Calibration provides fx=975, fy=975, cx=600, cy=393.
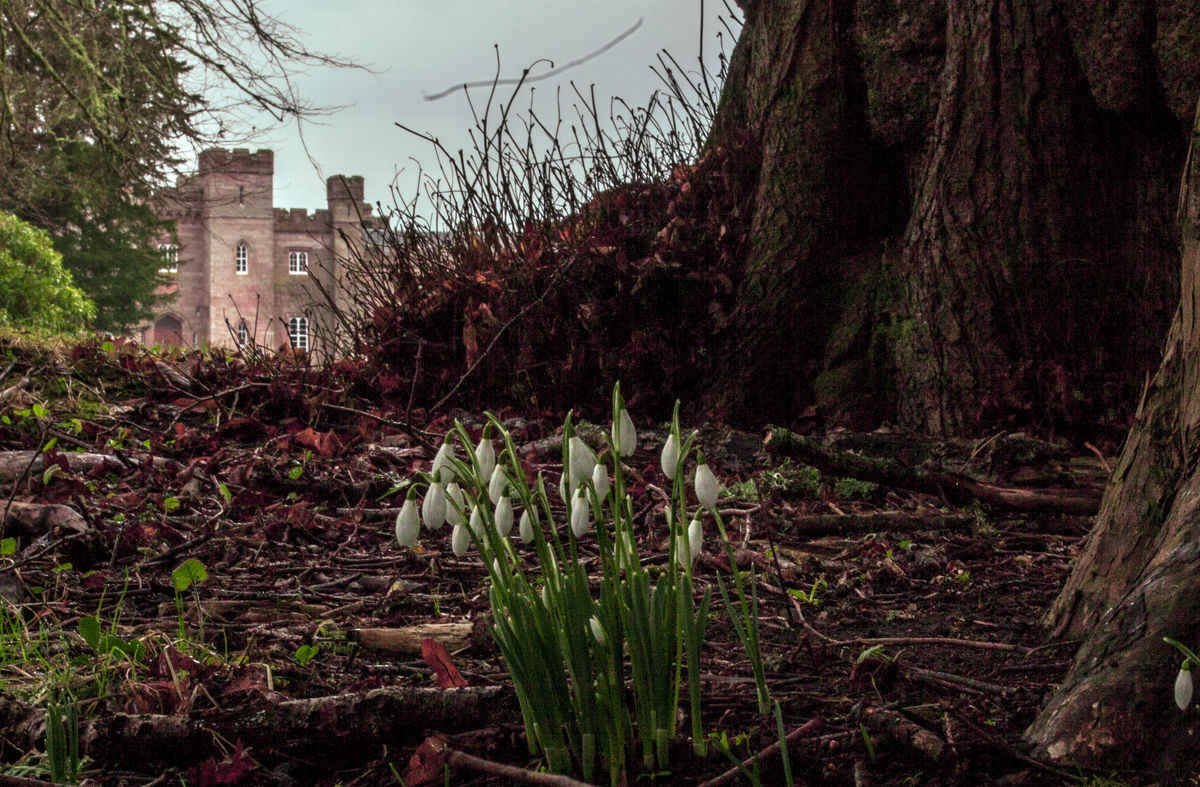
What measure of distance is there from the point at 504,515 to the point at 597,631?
277 mm

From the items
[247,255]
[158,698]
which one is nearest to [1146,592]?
[158,698]

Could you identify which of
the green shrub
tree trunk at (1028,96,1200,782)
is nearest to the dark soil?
tree trunk at (1028,96,1200,782)

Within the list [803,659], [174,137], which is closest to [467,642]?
[803,659]

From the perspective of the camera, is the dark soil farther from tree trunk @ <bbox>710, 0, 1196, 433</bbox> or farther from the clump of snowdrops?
tree trunk @ <bbox>710, 0, 1196, 433</bbox>

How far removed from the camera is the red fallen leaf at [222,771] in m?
1.72

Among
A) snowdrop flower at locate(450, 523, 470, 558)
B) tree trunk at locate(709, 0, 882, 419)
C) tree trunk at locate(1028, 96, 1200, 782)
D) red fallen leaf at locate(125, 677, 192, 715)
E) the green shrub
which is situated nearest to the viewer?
tree trunk at locate(1028, 96, 1200, 782)

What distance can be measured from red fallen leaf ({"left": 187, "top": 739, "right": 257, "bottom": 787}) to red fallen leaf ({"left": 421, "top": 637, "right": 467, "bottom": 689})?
0.43m

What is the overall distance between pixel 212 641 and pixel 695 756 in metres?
1.43

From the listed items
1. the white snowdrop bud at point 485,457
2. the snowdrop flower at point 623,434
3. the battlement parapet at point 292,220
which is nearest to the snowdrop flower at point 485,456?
the white snowdrop bud at point 485,457

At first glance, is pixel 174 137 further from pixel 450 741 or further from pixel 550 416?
pixel 450 741

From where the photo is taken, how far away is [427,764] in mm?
1702

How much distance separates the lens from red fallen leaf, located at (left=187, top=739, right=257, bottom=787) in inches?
67.6

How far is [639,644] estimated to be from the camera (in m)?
1.60

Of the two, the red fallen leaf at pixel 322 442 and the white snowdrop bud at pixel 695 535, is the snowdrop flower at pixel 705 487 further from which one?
the red fallen leaf at pixel 322 442
